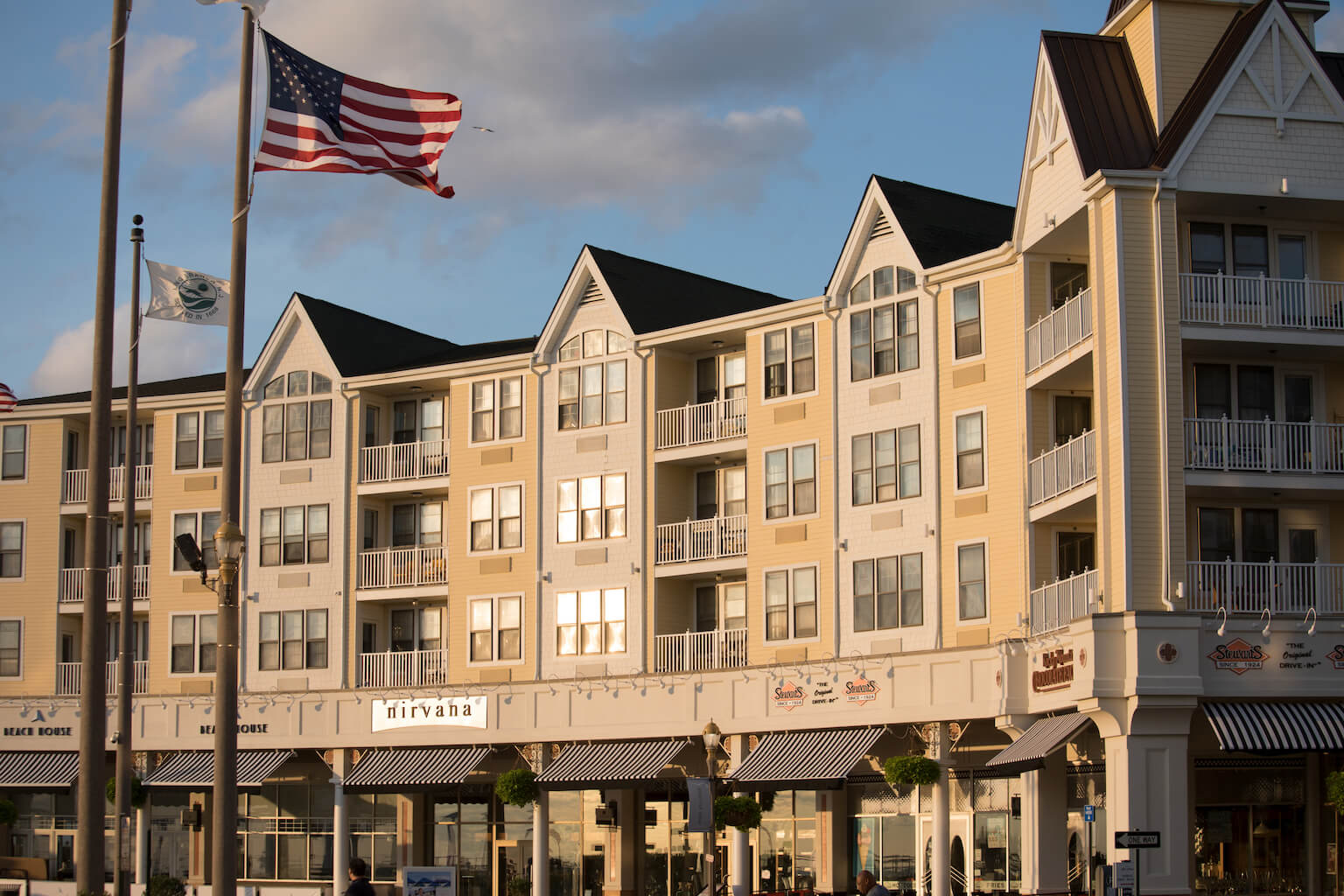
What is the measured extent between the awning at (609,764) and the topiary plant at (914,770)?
7258 millimetres

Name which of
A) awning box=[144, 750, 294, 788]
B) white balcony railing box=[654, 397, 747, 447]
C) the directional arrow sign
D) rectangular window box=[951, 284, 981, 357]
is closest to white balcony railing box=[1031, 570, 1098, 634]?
rectangular window box=[951, 284, 981, 357]

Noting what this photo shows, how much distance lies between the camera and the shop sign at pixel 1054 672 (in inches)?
1442

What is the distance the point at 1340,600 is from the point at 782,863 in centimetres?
1743

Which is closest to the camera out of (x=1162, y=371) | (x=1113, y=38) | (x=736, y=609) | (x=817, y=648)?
(x=1162, y=371)

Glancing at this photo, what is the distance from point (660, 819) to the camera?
50844 mm

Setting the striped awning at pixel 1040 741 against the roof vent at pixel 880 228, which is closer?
the striped awning at pixel 1040 741

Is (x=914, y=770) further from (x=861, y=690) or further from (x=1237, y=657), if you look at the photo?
(x=1237, y=657)

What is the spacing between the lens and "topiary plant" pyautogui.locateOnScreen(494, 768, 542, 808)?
4900 centimetres

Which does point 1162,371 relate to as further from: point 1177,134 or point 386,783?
point 386,783

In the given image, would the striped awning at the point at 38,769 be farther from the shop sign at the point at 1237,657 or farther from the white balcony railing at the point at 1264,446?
the white balcony railing at the point at 1264,446

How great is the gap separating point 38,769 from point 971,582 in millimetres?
30498


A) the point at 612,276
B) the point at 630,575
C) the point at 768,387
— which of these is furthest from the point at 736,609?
the point at 612,276

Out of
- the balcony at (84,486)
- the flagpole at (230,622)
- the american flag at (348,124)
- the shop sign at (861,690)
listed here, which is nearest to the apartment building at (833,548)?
the balcony at (84,486)

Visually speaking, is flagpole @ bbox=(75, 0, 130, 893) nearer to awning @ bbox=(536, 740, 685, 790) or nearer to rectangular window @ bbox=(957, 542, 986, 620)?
rectangular window @ bbox=(957, 542, 986, 620)
